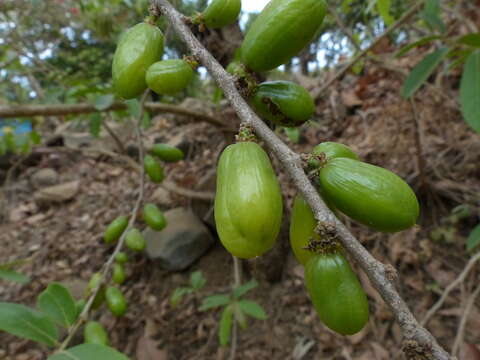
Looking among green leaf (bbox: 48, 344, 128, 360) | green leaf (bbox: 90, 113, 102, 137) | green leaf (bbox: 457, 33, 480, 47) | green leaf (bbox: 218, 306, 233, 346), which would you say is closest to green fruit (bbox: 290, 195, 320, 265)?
green leaf (bbox: 48, 344, 128, 360)

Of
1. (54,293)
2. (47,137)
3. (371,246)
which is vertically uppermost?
(47,137)

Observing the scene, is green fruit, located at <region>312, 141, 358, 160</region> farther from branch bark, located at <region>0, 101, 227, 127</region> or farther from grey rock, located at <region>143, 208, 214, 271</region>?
grey rock, located at <region>143, 208, 214, 271</region>

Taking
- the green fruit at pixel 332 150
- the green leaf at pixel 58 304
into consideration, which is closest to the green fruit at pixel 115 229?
the green leaf at pixel 58 304

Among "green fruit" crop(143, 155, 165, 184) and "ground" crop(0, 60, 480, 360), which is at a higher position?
"green fruit" crop(143, 155, 165, 184)

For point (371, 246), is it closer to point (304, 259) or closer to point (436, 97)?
point (436, 97)

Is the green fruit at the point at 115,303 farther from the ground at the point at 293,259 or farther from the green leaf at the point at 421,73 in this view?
the green leaf at the point at 421,73

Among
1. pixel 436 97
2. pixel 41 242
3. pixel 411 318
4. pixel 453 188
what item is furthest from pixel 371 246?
pixel 41 242
